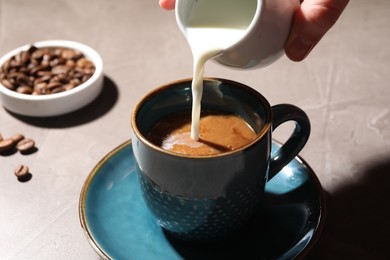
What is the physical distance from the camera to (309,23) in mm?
700

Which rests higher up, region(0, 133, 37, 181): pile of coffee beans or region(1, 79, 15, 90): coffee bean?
region(1, 79, 15, 90): coffee bean

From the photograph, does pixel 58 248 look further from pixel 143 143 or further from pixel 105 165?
pixel 143 143

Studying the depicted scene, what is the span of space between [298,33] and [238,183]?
0.23 m

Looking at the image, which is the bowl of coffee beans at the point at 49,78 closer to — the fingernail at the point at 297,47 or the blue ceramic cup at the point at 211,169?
the blue ceramic cup at the point at 211,169

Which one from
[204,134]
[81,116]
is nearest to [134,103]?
[81,116]

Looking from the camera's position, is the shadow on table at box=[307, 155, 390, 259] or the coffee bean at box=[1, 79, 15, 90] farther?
the coffee bean at box=[1, 79, 15, 90]

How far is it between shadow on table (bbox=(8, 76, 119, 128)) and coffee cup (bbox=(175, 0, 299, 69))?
430 millimetres

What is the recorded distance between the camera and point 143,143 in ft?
2.13

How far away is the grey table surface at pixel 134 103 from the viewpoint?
803 millimetres

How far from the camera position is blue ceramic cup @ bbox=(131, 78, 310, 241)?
2.08 ft

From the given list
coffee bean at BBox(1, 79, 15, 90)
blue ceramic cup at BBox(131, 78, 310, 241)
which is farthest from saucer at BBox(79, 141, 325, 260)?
coffee bean at BBox(1, 79, 15, 90)

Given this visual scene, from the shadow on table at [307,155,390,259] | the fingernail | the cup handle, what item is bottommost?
the shadow on table at [307,155,390,259]

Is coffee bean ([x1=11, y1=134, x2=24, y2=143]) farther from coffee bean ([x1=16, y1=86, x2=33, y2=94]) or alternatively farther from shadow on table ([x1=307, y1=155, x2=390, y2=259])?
shadow on table ([x1=307, y1=155, x2=390, y2=259])

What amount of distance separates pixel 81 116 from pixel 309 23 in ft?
1.91
